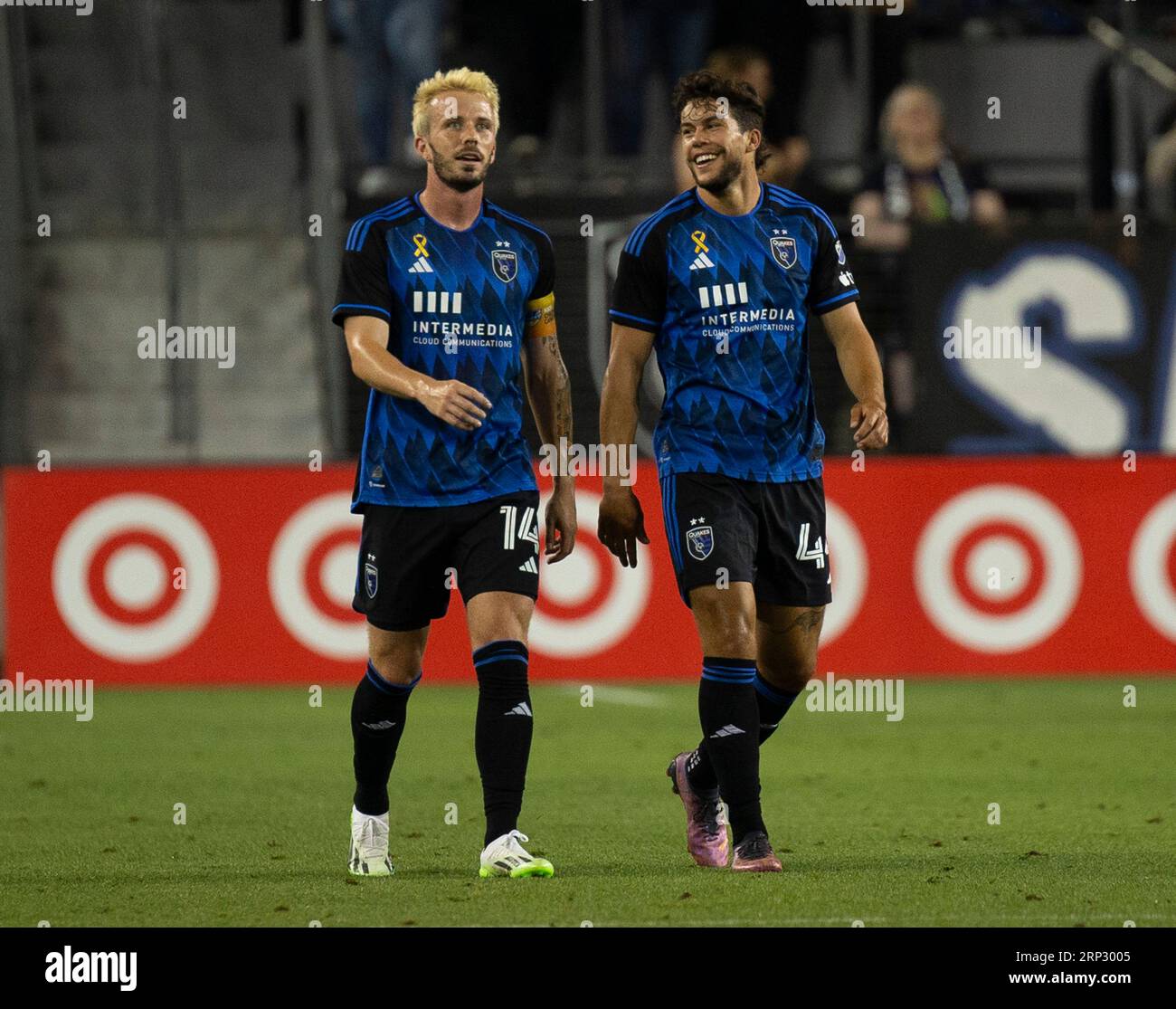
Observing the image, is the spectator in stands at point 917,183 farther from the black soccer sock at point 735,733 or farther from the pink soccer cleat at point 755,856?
the pink soccer cleat at point 755,856

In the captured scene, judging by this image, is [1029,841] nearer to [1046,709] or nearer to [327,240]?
[1046,709]

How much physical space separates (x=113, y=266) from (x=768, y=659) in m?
9.90

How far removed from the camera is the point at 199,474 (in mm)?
13359

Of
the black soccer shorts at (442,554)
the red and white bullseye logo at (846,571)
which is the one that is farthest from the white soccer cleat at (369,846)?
the red and white bullseye logo at (846,571)

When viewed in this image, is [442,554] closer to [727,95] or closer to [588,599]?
[727,95]

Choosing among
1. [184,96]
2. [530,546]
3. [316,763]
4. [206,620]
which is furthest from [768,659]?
[184,96]

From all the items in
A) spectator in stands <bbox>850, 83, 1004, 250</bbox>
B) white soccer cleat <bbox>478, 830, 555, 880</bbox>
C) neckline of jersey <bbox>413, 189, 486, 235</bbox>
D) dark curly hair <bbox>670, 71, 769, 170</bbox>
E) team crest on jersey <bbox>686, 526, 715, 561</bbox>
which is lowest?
white soccer cleat <bbox>478, 830, 555, 880</bbox>

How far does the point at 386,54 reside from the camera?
14.8 metres

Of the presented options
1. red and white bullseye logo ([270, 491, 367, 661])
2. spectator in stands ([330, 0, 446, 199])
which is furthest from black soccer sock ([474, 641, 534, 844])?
spectator in stands ([330, 0, 446, 199])

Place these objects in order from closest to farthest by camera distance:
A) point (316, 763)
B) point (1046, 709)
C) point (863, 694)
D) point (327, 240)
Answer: point (316, 763)
point (1046, 709)
point (863, 694)
point (327, 240)

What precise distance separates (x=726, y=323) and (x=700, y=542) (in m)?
0.68

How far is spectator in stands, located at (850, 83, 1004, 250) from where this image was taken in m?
13.9

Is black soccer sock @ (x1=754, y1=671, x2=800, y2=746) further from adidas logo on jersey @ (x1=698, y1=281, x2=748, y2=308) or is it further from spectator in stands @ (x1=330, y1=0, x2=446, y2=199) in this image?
spectator in stands @ (x1=330, y1=0, x2=446, y2=199)

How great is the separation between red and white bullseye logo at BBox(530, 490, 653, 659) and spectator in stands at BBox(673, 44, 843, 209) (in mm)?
2256
